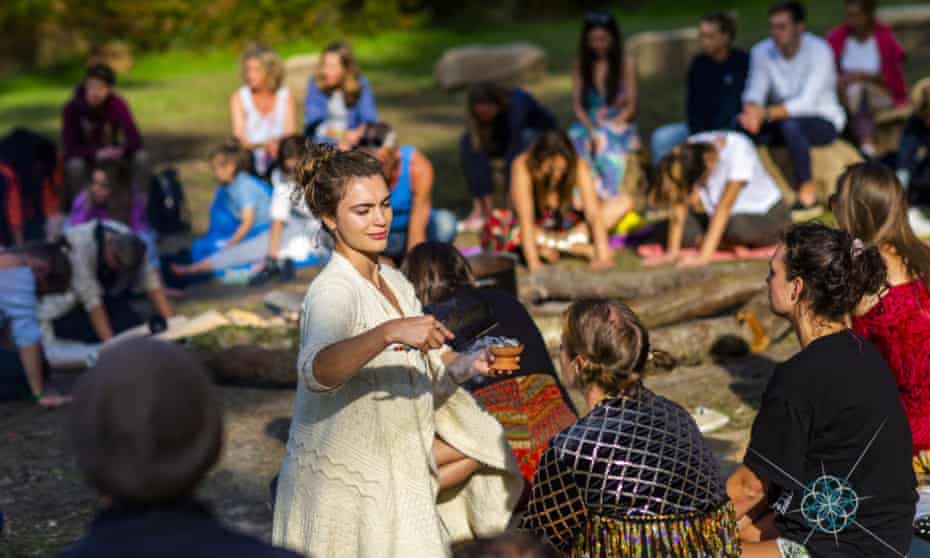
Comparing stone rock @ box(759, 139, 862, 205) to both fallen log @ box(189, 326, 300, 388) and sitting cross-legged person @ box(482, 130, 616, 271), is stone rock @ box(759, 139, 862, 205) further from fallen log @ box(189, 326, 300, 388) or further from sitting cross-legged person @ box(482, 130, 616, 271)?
fallen log @ box(189, 326, 300, 388)

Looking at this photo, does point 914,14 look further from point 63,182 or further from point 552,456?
point 552,456

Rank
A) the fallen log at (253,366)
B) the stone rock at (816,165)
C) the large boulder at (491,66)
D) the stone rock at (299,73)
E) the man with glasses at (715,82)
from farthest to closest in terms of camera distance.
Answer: the stone rock at (299,73)
the large boulder at (491,66)
the man with glasses at (715,82)
the stone rock at (816,165)
the fallen log at (253,366)

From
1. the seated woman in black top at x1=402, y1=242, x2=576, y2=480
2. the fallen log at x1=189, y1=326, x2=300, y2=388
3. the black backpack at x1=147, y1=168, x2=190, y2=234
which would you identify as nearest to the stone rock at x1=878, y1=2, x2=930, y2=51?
the black backpack at x1=147, y1=168, x2=190, y2=234

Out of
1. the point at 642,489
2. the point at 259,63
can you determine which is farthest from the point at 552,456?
the point at 259,63

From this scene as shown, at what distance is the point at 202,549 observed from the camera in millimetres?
1980

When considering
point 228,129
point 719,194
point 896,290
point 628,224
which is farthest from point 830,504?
point 228,129

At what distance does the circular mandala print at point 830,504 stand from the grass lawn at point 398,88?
24.8ft

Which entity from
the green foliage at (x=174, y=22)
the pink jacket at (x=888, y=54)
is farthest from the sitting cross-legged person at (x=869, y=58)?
the green foliage at (x=174, y=22)

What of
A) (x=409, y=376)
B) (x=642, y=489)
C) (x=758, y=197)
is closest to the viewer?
(x=642, y=489)

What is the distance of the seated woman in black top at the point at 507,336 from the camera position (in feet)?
15.9

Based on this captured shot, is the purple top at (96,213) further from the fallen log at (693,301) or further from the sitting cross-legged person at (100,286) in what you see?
the fallen log at (693,301)

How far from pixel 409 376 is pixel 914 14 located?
1219cm

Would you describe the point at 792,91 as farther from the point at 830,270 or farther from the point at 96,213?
the point at 830,270

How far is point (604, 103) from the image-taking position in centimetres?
1059
